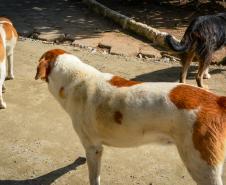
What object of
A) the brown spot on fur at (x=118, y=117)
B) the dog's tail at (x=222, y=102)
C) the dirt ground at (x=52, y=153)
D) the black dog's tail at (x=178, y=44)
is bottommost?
the dirt ground at (x=52, y=153)

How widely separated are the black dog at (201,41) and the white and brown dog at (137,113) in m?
2.76

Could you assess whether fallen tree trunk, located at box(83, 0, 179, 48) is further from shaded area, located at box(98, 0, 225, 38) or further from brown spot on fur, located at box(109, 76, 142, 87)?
brown spot on fur, located at box(109, 76, 142, 87)

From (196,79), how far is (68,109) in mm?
3485

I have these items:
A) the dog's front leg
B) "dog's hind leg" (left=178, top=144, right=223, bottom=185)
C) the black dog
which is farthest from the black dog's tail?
"dog's hind leg" (left=178, top=144, right=223, bottom=185)

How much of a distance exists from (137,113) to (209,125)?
667 mm

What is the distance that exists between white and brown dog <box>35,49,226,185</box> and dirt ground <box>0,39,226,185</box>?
0.28 m

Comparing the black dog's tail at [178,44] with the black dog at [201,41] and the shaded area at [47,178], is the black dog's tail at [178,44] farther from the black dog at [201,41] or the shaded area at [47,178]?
the shaded area at [47,178]

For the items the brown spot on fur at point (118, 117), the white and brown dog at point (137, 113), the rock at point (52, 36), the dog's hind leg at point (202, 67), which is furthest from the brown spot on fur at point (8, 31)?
the brown spot on fur at point (118, 117)

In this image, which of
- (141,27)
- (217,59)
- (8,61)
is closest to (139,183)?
(8,61)

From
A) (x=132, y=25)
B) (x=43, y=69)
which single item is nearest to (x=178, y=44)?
(x=43, y=69)

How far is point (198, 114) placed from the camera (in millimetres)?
3709

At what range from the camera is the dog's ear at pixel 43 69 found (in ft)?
15.5

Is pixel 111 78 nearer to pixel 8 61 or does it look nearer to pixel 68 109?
pixel 68 109

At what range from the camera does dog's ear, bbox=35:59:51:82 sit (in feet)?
15.5
